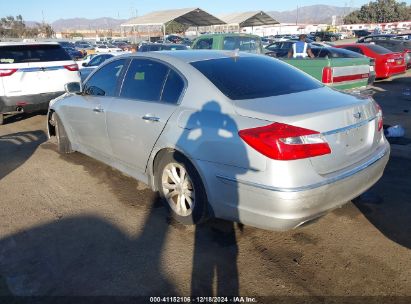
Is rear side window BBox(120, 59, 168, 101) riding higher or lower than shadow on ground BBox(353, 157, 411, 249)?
higher

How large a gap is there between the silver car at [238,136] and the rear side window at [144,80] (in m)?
0.01

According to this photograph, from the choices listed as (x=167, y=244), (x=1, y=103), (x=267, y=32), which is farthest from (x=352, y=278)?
(x=267, y=32)

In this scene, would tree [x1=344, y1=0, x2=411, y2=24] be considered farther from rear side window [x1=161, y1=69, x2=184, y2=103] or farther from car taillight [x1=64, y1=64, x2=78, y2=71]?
rear side window [x1=161, y1=69, x2=184, y2=103]

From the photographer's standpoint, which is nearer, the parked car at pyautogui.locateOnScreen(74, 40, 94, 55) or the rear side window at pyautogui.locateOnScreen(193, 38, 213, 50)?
the rear side window at pyautogui.locateOnScreen(193, 38, 213, 50)

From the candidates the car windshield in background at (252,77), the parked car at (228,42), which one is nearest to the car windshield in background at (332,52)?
the parked car at (228,42)

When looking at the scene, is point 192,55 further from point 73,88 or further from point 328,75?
point 328,75

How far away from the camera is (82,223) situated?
12.4ft

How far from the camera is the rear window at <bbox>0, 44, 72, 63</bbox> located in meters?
7.63

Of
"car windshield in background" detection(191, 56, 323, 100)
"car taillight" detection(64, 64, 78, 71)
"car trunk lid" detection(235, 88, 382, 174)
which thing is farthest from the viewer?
"car taillight" detection(64, 64, 78, 71)

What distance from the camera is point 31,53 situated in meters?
7.92

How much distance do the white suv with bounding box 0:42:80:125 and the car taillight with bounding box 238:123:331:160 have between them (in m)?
6.39

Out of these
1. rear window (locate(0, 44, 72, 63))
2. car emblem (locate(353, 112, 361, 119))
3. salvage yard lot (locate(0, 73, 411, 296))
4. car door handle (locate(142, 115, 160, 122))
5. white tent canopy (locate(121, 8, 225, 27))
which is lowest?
salvage yard lot (locate(0, 73, 411, 296))

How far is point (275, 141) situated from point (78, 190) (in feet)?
9.32

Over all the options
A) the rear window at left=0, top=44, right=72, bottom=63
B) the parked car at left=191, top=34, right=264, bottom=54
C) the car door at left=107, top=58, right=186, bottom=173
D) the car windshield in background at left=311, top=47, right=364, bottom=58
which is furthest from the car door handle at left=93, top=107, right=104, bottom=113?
the car windshield in background at left=311, top=47, right=364, bottom=58
